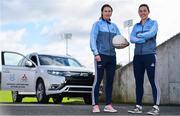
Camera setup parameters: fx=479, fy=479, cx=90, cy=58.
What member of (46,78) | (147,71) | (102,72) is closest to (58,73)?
(46,78)

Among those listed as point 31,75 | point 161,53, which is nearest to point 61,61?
point 31,75

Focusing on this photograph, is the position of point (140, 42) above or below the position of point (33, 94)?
above

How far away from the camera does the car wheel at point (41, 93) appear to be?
43.7 ft

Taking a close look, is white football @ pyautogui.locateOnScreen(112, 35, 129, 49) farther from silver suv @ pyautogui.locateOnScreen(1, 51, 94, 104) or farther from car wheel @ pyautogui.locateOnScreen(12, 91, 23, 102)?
car wheel @ pyautogui.locateOnScreen(12, 91, 23, 102)

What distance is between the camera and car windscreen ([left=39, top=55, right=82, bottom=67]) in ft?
46.2

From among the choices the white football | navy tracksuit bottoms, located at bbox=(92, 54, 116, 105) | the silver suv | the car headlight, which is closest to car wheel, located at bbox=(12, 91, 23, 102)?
the silver suv

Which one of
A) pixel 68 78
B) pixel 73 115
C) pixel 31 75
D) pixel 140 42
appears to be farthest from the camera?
pixel 31 75

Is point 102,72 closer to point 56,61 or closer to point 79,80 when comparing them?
point 79,80

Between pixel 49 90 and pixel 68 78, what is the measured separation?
63cm

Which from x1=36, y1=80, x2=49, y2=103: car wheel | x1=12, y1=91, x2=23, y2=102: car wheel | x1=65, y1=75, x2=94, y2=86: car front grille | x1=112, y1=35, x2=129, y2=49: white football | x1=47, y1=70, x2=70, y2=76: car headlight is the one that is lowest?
x1=12, y1=91, x2=23, y2=102: car wheel

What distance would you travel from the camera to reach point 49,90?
13.0 m

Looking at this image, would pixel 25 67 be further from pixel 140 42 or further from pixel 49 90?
pixel 140 42

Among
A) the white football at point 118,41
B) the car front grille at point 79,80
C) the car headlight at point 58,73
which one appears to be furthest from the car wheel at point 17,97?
the white football at point 118,41

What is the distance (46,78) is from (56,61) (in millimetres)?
1100
